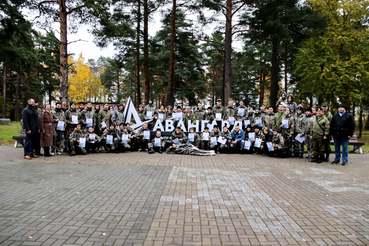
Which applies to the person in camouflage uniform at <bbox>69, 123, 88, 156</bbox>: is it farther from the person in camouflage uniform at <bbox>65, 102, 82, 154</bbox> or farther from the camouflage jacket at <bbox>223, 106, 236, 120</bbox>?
the camouflage jacket at <bbox>223, 106, 236, 120</bbox>

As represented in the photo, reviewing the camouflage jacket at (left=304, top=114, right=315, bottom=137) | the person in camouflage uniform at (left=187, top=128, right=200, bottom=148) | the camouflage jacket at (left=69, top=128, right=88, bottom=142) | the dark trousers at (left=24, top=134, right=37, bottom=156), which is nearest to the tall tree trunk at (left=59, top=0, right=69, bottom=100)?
the camouflage jacket at (left=69, top=128, right=88, bottom=142)

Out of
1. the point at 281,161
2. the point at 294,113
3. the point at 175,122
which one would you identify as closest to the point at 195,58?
the point at 175,122

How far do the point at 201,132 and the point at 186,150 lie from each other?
5.76ft

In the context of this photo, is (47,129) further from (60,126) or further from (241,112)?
(241,112)

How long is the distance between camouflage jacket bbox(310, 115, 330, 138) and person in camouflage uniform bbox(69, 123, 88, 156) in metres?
9.85

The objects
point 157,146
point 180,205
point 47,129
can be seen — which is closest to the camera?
point 180,205

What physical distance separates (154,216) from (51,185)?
324cm

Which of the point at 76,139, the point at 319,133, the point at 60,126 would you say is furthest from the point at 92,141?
the point at 319,133

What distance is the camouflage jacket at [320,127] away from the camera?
31.6 feet

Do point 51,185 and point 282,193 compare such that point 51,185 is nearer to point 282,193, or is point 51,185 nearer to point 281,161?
point 282,193

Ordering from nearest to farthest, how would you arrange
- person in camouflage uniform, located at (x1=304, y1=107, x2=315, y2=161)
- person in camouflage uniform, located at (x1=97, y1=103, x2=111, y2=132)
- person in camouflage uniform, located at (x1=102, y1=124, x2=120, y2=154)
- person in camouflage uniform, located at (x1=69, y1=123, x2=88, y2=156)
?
person in camouflage uniform, located at (x1=304, y1=107, x2=315, y2=161) < person in camouflage uniform, located at (x1=69, y1=123, x2=88, y2=156) < person in camouflage uniform, located at (x1=102, y1=124, x2=120, y2=154) < person in camouflage uniform, located at (x1=97, y1=103, x2=111, y2=132)

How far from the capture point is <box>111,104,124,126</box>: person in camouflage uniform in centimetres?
1222

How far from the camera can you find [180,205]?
4715 mm

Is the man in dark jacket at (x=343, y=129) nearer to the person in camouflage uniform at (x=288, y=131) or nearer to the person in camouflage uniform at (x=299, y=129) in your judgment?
the person in camouflage uniform at (x=299, y=129)
